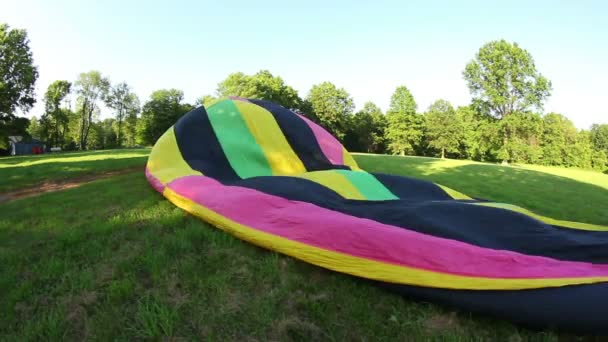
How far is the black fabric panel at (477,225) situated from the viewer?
250 centimetres

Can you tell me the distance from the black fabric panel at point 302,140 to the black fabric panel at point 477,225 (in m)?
1.94

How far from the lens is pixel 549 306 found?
1.95m

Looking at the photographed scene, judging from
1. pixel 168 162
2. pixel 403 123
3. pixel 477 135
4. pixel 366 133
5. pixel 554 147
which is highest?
pixel 403 123

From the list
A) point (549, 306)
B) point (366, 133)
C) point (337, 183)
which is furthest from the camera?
point (366, 133)

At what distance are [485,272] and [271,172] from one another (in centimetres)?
346

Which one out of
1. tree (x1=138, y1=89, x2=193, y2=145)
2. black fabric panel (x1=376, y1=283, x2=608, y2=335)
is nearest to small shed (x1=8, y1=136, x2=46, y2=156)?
tree (x1=138, y1=89, x2=193, y2=145)

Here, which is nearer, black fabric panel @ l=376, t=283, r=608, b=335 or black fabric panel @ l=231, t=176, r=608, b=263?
black fabric panel @ l=376, t=283, r=608, b=335

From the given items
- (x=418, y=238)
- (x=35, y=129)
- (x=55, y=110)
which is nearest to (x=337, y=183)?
(x=418, y=238)

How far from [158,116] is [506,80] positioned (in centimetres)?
3798

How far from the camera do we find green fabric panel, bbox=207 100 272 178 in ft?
16.3

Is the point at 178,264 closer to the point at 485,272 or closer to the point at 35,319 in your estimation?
the point at 35,319

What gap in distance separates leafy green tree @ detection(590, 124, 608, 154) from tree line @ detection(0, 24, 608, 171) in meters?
0.17

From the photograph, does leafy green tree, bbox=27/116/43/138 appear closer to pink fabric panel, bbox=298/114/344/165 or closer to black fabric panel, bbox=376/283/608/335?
pink fabric panel, bbox=298/114/344/165

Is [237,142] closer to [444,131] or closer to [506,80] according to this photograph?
[506,80]
